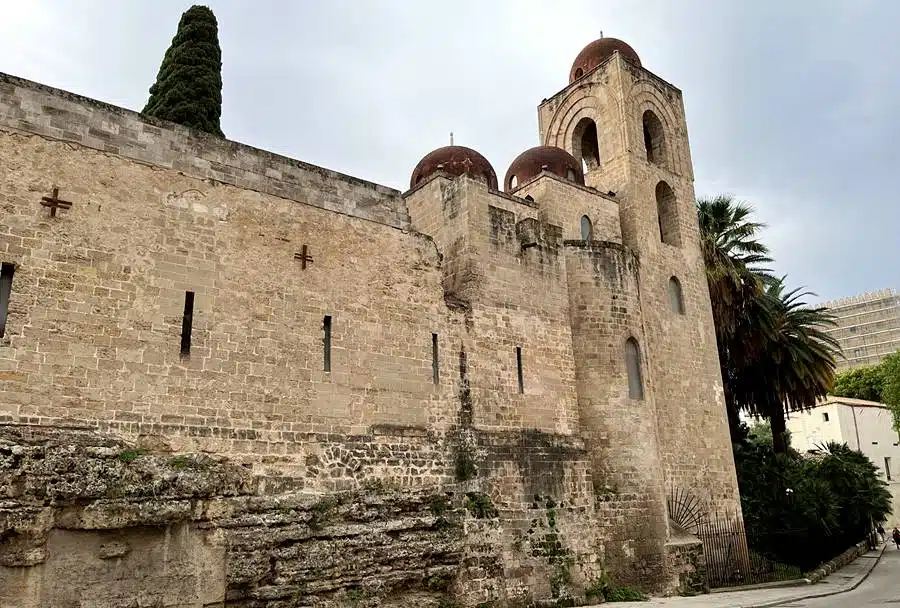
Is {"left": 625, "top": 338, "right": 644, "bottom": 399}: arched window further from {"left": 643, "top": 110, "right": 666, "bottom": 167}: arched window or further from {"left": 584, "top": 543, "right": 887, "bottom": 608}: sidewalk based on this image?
{"left": 643, "top": 110, "right": 666, "bottom": 167}: arched window

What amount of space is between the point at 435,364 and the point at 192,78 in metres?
10.9

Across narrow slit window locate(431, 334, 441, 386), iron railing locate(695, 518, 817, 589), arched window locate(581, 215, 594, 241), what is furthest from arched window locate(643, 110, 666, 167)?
narrow slit window locate(431, 334, 441, 386)

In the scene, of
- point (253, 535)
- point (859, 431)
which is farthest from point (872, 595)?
point (859, 431)

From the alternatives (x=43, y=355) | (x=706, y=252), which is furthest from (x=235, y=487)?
(x=706, y=252)

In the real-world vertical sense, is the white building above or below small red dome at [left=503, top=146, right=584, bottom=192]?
below

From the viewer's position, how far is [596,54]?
2105 cm

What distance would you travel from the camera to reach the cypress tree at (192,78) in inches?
679

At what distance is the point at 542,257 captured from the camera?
13805 millimetres

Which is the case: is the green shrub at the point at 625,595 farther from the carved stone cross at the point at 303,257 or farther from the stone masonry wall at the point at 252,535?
the carved stone cross at the point at 303,257

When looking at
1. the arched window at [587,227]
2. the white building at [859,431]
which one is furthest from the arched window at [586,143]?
the white building at [859,431]

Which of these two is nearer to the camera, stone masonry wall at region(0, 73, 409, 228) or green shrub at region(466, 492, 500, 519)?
stone masonry wall at region(0, 73, 409, 228)

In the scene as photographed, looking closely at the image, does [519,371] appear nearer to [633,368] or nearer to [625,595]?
[633,368]

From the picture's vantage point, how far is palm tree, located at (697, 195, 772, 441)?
21.1 m

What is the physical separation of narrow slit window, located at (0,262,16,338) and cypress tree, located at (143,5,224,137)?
960 cm
